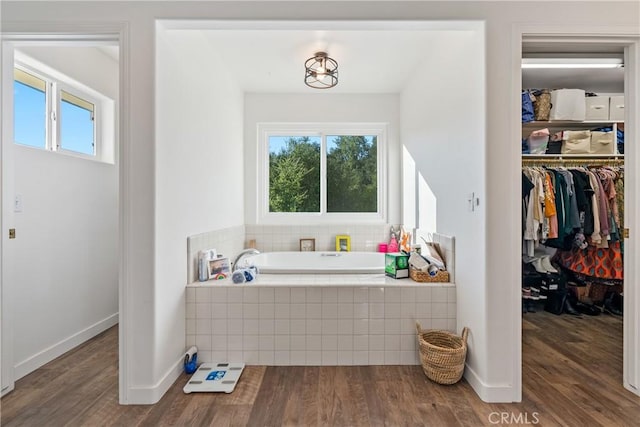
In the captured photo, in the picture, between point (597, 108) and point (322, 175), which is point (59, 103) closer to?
point (322, 175)

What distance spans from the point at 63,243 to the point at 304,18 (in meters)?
2.34

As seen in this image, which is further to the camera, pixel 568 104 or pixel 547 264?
pixel 547 264

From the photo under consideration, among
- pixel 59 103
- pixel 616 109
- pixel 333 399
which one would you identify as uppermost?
pixel 616 109

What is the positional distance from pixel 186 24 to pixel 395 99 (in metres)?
2.52

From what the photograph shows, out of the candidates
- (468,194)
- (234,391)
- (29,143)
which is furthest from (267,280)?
(29,143)

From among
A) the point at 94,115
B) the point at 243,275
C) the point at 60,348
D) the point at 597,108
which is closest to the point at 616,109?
the point at 597,108

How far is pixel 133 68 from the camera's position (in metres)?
1.72

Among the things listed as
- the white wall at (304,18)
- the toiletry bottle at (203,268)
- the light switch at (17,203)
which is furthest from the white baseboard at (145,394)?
the light switch at (17,203)

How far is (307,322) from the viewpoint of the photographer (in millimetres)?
2135

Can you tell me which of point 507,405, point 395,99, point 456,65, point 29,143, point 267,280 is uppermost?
point 395,99

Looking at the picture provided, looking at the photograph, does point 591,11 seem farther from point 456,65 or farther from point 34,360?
point 34,360

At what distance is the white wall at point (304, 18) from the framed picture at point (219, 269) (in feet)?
1.85

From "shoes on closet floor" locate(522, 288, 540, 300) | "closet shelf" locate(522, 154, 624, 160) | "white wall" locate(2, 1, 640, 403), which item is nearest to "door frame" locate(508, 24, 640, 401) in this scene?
"white wall" locate(2, 1, 640, 403)

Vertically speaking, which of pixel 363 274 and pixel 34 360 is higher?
pixel 363 274
